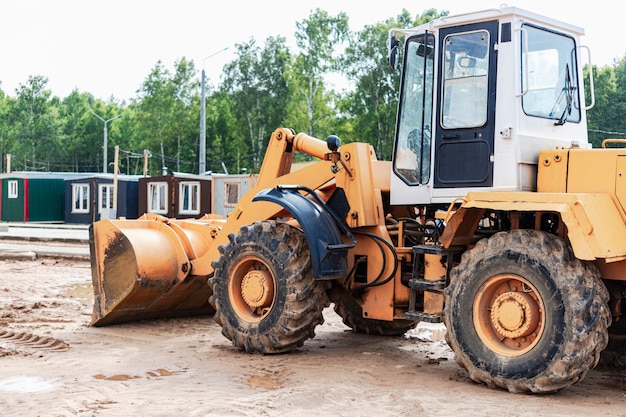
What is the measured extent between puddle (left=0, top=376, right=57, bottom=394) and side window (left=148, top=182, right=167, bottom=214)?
1145 inches

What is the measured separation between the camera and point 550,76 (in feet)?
23.3

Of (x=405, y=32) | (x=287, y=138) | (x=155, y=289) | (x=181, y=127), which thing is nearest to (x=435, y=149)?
(x=405, y=32)

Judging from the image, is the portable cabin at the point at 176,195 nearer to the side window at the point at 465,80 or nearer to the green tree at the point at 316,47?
the green tree at the point at 316,47

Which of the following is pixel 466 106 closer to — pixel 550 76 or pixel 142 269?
pixel 550 76

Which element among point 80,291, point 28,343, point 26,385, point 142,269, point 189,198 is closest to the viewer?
point 26,385

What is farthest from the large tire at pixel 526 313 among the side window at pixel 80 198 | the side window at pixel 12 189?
the side window at pixel 12 189

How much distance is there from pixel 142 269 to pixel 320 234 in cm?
247

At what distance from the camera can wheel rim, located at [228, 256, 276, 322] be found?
7.75 meters

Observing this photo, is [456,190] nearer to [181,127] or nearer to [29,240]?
[29,240]

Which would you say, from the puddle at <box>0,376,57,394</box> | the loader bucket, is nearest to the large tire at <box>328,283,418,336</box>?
the loader bucket

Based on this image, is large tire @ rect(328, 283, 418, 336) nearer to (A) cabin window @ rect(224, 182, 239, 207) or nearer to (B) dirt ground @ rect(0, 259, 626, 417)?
(B) dirt ground @ rect(0, 259, 626, 417)

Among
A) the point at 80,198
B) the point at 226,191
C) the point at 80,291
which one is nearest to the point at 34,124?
the point at 80,198

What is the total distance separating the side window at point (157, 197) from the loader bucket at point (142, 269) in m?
26.3

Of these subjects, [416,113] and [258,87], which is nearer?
[416,113]
